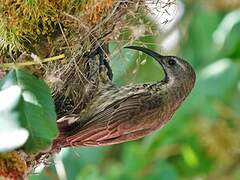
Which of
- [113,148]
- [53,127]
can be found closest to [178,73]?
[53,127]

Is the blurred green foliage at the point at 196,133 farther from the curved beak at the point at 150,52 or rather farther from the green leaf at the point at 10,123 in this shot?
the green leaf at the point at 10,123

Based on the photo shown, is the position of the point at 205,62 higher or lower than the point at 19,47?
lower

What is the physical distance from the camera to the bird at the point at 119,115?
8.11ft

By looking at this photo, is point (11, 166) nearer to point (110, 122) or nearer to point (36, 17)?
point (36, 17)

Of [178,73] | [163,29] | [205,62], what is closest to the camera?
[163,29]

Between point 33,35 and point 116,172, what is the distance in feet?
4.84

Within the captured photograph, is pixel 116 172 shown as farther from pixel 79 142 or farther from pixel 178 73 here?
pixel 79 142

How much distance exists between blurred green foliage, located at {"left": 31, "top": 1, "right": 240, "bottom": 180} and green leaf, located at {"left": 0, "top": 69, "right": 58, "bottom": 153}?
1322 millimetres

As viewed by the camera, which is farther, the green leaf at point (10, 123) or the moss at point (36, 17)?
the moss at point (36, 17)

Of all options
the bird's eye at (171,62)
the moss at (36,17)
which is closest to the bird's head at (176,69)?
the bird's eye at (171,62)

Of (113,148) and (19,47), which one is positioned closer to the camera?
(19,47)

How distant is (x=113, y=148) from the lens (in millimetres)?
4137

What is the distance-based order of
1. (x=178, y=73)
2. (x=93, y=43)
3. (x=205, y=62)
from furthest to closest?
(x=205, y=62), (x=178, y=73), (x=93, y=43)

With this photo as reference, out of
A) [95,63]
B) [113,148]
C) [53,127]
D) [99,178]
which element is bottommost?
[113,148]
